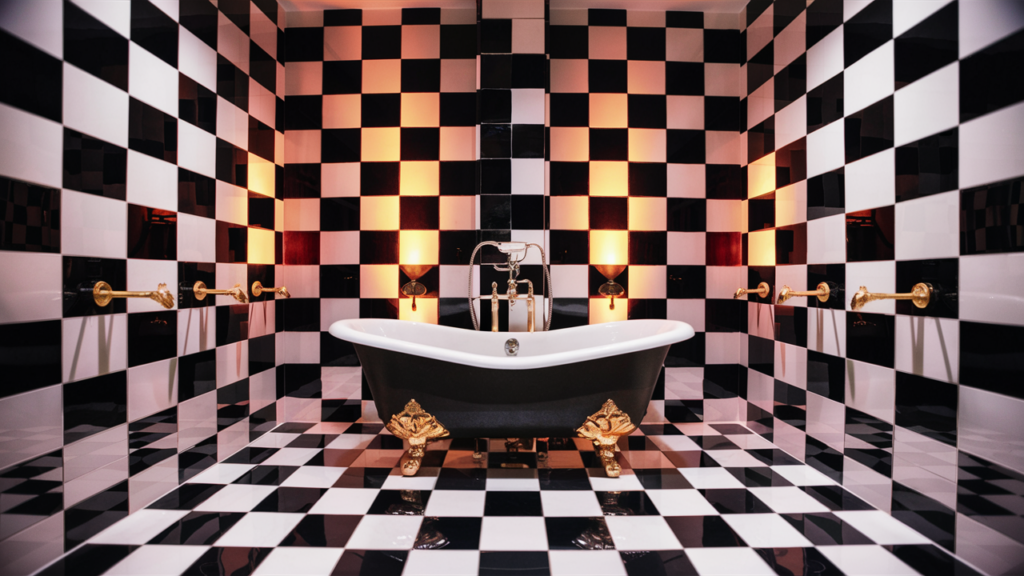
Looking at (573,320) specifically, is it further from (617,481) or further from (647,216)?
(617,481)

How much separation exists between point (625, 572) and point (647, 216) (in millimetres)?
1897

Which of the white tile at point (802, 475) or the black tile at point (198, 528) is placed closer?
the black tile at point (198, 528)

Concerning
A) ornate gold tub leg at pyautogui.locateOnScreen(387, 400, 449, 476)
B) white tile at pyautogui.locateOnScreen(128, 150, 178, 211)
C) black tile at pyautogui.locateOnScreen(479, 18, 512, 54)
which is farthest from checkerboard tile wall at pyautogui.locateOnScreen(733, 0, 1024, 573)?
white tile at pyautogui.locateOnScreen(128, 150, 178, 211)

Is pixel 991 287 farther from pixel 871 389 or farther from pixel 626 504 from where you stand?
pixel 626 504

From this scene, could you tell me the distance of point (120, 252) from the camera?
1497mm

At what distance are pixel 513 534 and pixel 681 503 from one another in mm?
648

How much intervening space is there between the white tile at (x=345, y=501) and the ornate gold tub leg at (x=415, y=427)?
19 centimetres

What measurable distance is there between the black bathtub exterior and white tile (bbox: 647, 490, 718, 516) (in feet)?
1.10

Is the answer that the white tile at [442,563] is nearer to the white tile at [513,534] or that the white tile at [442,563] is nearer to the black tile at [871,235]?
the white tile at [513,534]

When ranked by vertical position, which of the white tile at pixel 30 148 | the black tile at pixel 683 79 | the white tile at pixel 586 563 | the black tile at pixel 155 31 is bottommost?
the white tile at pixel 586 563

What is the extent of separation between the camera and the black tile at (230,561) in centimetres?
A: 121

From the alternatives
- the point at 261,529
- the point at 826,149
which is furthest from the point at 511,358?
the point at 826,149

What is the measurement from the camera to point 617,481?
70.1 inches

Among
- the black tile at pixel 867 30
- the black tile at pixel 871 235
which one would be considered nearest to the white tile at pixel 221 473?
the black tile at pixel 871 235
